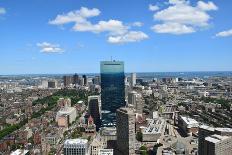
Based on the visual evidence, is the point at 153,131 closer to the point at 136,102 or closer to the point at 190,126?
the point at 190,126

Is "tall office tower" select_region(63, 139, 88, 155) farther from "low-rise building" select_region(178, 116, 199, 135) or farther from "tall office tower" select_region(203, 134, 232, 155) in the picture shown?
"low-rise building" select_region(178, 116, 199, 135)

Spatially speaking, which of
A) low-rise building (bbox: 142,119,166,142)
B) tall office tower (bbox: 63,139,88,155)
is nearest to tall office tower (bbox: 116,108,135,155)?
tall office tower (bbox: 63,139,88,155)

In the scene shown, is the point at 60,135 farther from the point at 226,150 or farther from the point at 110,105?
the point at 226,150

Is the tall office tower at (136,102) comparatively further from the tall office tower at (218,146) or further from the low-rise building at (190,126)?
the tall office tower at (218,146)

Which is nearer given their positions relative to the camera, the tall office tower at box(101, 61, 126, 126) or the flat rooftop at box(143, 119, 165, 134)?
the flat rooftop at box(143, 119, 165, 134)

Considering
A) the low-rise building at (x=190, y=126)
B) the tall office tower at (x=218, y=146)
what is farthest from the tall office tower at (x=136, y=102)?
the tall office tower at (x=218, y=146)

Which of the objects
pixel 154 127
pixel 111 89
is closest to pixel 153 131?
pixel 154 127

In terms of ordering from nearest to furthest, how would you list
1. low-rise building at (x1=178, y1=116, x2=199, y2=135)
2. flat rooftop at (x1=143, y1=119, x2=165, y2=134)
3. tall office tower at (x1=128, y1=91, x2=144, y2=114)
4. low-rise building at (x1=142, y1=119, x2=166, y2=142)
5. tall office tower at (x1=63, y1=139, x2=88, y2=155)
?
1. tall office tower at (x1=63, y1=139, x2=88, y2=155)
2. low-rise building at (x1=142, y1=119, x2=166, y2=142)
3. flat rooftop at (x1=143, y1=119, x2=165, y2=134)
4. low-rise building at (x1=178, y1=116, x2=199, y2=135)
5. tall office tower at (x1=128, y1=91, x2=144, y2=114)
